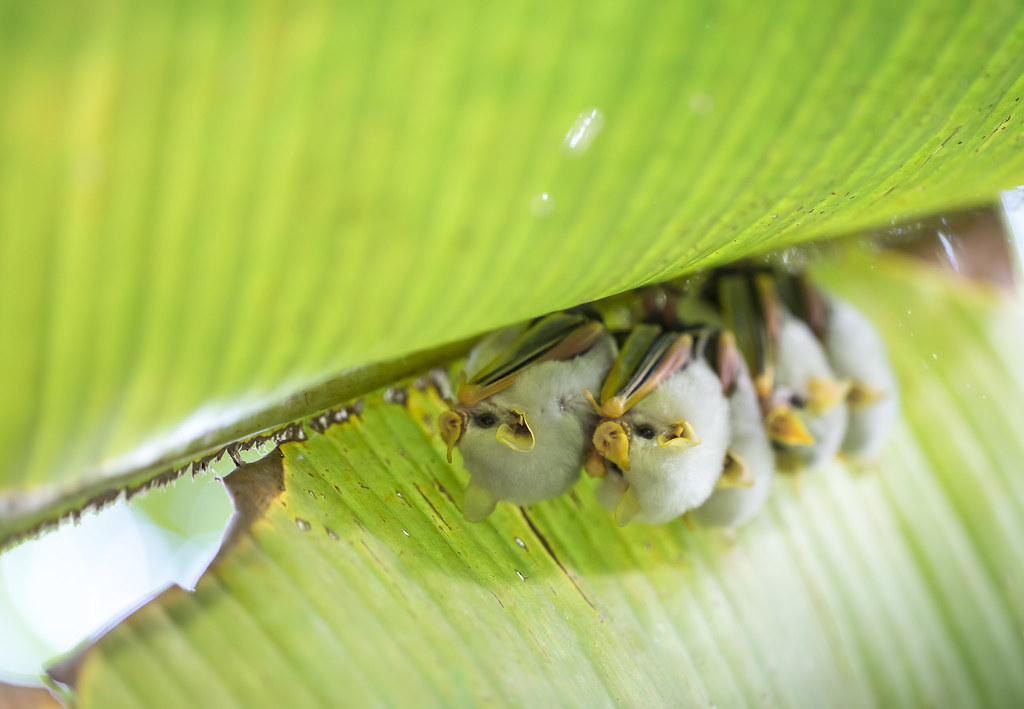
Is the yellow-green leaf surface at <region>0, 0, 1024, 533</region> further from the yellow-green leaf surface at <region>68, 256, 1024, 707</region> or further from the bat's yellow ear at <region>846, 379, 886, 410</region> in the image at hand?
the bat's yellow ear at <region>846, 379, 886, 410</region>

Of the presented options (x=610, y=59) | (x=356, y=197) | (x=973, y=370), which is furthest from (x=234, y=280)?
(x=973, y=370)

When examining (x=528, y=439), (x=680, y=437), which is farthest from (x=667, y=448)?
(x=528, y=439)

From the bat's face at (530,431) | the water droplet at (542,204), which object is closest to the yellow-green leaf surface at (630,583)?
the bat's face at (530,431)

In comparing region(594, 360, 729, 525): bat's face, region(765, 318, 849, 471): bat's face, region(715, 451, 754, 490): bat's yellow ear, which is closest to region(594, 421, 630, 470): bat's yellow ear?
region(594, 360, 729, 525): bat's face

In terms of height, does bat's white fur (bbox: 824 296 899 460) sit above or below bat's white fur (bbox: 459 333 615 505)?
below

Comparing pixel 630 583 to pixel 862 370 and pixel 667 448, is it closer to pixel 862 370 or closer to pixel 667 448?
pixel 667 448
